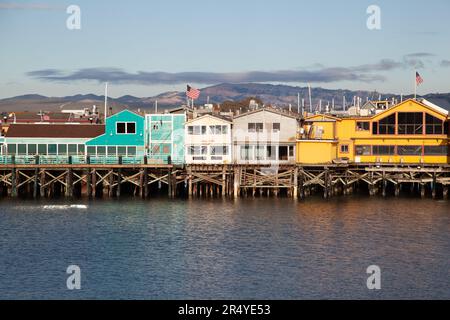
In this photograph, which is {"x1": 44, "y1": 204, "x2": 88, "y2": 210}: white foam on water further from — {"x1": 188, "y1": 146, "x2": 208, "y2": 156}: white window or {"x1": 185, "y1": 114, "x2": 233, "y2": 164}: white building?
{"x1": 188, "y1": 146, "x2": 208, "y2": 156}: white window

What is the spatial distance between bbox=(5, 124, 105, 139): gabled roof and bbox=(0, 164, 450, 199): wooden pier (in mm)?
3541

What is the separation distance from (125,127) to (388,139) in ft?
80.6

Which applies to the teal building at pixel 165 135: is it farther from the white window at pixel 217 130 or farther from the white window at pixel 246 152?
the white window at pixel 246 152

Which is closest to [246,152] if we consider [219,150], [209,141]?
[219,150]

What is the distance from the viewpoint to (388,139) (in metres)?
77.4

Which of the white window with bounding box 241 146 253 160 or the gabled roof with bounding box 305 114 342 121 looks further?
the gabled roof with bounding box 305 114 342 121

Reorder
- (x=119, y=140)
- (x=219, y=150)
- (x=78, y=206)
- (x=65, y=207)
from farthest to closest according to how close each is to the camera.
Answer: (x=119, y=140), (x=219, y=150), (x=78, y=206), (x=65, y=207)

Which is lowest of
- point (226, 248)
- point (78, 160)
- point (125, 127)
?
point (226, 248)

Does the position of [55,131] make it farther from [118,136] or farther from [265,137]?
→ [265,137]

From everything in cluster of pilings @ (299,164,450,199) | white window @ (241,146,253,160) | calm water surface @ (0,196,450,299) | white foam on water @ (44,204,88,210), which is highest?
white window @ (241,146,253,160)

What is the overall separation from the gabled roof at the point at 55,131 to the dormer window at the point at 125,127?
232cm

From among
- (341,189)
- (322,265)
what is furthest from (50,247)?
(341,189)

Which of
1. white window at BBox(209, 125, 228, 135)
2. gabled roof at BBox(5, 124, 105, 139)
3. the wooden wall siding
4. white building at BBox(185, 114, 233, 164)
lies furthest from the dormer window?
white window at BBox(209, 125, 228, 135)

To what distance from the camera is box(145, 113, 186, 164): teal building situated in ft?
257
